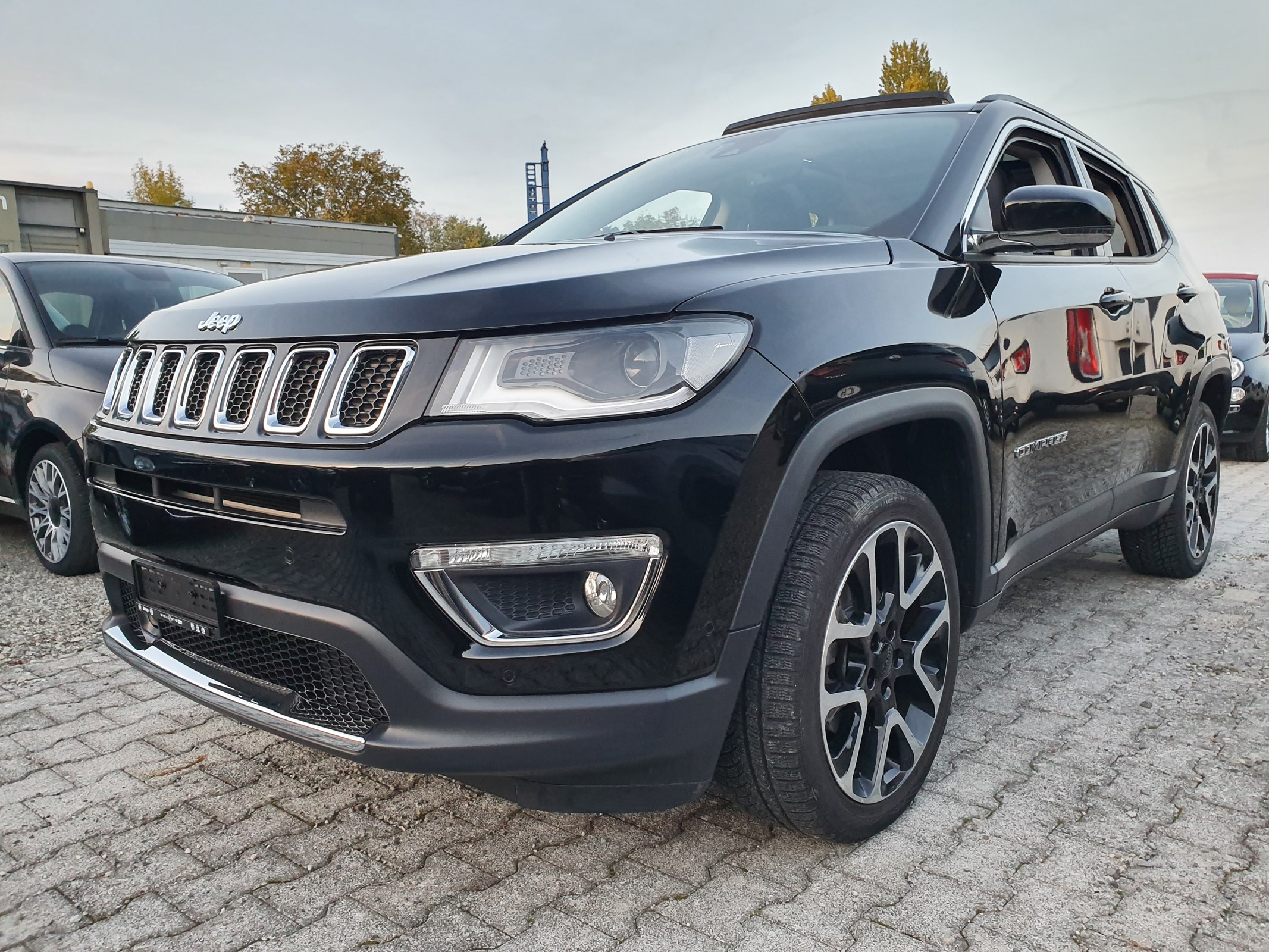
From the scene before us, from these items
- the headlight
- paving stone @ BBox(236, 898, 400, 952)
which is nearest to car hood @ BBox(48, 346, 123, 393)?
paving stone @ BBox(236, 898, 400, 952)

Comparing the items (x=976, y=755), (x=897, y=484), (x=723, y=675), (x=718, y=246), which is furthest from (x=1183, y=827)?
(x=718, y=246)

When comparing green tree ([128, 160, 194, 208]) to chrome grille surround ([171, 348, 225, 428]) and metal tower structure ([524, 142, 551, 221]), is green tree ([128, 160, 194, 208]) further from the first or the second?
chrome grille surround ([171, 348, 225, 428])

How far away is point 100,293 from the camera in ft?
16.7

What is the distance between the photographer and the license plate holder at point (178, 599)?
6.52 feet

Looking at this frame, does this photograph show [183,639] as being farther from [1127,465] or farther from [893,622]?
[1127,465]

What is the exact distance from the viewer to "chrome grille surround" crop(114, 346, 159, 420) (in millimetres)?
2312

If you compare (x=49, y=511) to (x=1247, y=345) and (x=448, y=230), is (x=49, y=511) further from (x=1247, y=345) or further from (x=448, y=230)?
(x=448, y=230)

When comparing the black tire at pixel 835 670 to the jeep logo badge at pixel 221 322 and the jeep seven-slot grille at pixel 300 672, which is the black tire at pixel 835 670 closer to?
the jeep seven-slot grille at pixel 300 672

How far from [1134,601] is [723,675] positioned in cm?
319

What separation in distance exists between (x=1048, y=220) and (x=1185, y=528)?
2420 millimetres

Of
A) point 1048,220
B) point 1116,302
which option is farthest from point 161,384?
point 1116,302

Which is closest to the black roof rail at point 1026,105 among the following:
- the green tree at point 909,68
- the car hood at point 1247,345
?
the car hood at point 1247,345

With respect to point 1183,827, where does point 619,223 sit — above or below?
above

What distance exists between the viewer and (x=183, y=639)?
2250 millimetres
